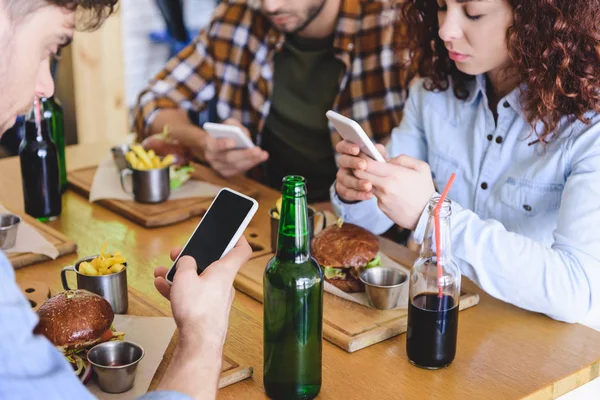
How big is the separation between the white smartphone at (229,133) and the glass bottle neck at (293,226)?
1048 millimetres

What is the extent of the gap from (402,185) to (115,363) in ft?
2.13

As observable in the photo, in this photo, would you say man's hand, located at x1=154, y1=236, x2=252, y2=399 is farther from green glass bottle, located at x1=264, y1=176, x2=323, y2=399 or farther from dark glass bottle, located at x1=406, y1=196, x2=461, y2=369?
dark glass bottle, located at x1=406, y1=196, x2=461, y2=369

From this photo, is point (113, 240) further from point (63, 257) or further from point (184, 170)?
point (184, 170)

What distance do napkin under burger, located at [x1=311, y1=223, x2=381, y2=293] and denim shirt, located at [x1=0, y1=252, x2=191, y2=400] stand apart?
28.6 inches

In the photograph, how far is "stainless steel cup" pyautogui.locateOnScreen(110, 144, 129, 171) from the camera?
220 cm

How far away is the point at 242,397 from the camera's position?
1224 millimetres

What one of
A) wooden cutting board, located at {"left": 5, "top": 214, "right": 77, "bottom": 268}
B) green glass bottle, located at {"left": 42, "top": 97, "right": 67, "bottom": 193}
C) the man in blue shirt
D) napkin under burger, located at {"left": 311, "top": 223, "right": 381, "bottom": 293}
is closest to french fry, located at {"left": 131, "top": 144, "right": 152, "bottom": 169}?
green glass bottle, located at {"left": 42, "top": 97, "right": 67, "bottom": 193}

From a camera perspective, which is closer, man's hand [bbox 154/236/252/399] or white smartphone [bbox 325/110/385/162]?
man's hand [bbox 154/236/252/399]

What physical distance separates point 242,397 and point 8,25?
0.64 m

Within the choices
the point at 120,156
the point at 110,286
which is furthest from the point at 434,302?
the point at 120,156

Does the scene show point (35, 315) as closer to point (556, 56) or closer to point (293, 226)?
point (293, 226)

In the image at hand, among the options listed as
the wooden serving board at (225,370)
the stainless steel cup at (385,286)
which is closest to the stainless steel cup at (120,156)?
the wooden serving board at (225,370)

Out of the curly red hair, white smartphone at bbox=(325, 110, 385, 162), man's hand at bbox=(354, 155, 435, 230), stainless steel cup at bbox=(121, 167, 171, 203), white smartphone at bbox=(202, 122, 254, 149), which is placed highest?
the curly red hair

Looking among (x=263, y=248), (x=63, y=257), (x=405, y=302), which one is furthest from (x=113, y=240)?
(x=405, y=302)
